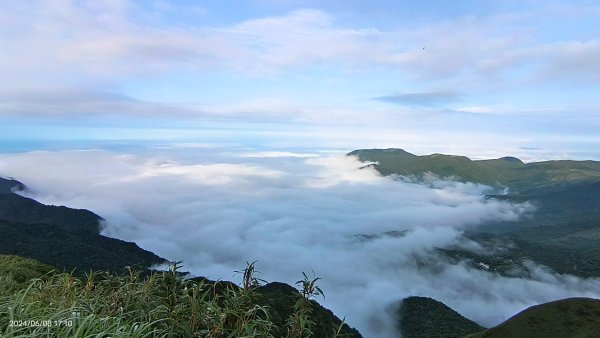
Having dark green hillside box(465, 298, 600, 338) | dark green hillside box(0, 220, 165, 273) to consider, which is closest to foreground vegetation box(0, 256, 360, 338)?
dark green hillside box(465, 298, 600, 338)

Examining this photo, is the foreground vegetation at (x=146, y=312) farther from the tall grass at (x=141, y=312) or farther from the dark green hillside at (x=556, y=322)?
the dark green hillside at (x=556, y=322)

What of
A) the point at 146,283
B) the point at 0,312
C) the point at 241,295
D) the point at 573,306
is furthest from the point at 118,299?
the point at 573,306

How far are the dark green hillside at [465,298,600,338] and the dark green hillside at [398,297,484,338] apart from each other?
63.2 m

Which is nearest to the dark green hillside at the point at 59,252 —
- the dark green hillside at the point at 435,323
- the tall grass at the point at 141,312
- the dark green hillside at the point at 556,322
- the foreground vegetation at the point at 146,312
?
the dark green hillside at the point at 435,323

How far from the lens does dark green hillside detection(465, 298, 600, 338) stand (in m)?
74.6

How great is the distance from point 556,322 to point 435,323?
9660cm

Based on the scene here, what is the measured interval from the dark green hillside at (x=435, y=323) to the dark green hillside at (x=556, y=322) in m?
63.2

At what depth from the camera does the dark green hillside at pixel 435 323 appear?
149 m

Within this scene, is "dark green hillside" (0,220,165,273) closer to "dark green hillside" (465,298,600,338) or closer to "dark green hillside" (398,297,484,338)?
"dark green hillside" (398,297,484,338)

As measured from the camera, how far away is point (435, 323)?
550 feet

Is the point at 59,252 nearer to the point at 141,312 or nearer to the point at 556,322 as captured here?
the point at 556,322

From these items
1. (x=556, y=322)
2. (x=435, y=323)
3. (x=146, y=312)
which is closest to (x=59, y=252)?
(x=435, y=323)

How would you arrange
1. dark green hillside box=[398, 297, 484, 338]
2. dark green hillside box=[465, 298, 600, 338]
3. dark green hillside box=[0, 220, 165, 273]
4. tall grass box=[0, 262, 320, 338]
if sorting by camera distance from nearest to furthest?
tall grass box=[0, 262, 320, 338] < dark green hillside box=[465, 298, 600, 338] < dark green hillside box=[398, 297, 484, 338] < dark green hillside box=[0, 220, 165, 273]

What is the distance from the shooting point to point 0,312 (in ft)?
21.6
